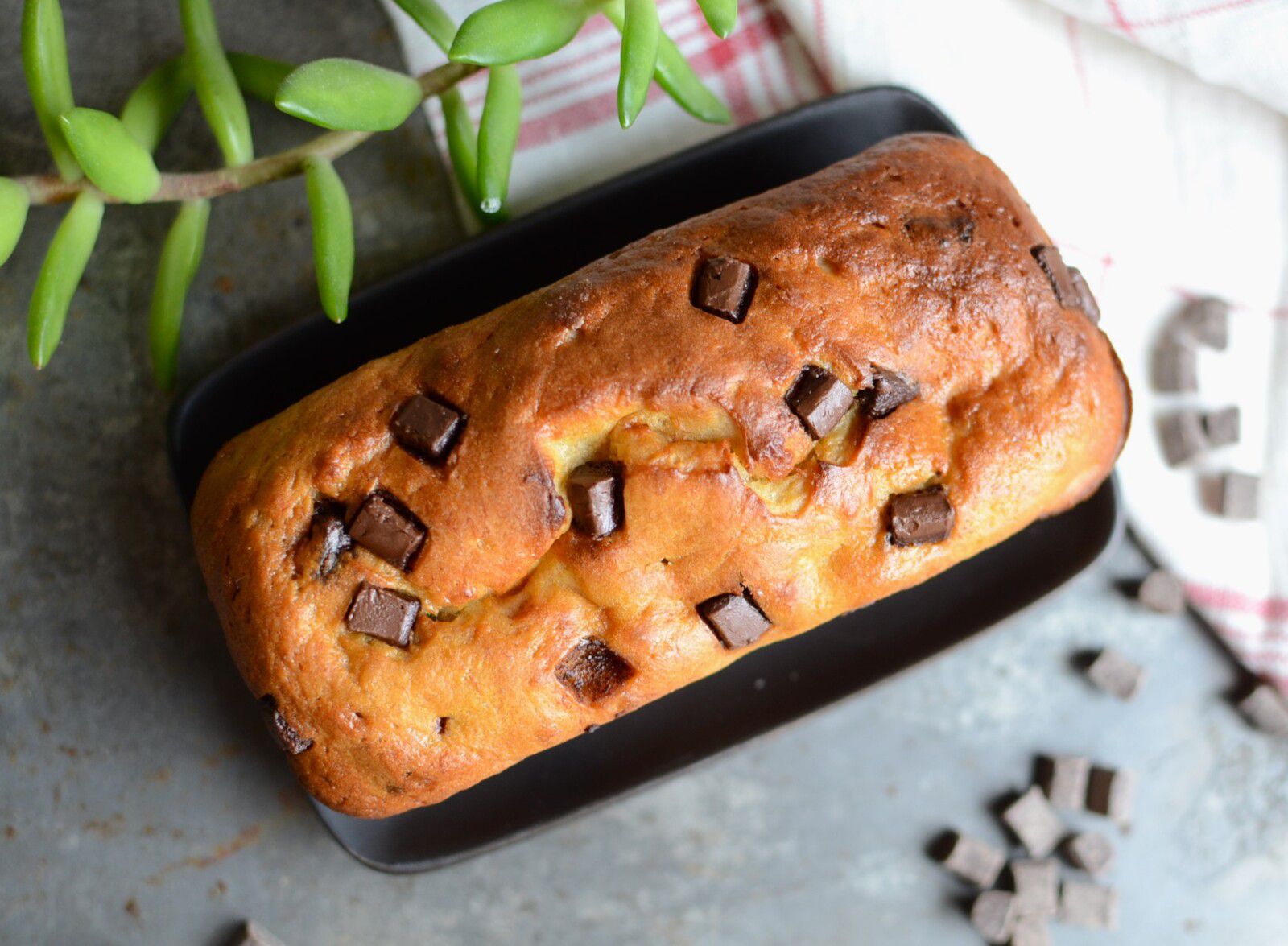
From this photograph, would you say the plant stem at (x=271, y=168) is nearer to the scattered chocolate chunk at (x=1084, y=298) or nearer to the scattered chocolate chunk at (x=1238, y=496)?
the scattered chocolate chunk at (x=1084, y=298)

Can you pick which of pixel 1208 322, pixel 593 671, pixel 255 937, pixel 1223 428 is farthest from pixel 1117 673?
pixel 255 937

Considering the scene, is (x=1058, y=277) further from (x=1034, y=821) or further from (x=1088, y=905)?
(x=1088, y=905)

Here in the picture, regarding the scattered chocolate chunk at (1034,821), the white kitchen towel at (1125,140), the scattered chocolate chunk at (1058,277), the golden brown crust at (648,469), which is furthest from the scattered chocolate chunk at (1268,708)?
the scattered chocolate chunk at (1058,277)

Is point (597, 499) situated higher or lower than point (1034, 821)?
higher

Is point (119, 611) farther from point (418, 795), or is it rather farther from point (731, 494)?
point (731, 494)

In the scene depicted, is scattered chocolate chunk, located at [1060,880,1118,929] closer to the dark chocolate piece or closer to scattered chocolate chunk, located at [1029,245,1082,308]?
the dark chocolate piece

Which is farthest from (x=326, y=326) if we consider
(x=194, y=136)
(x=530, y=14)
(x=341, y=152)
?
(x=530, y=14)
